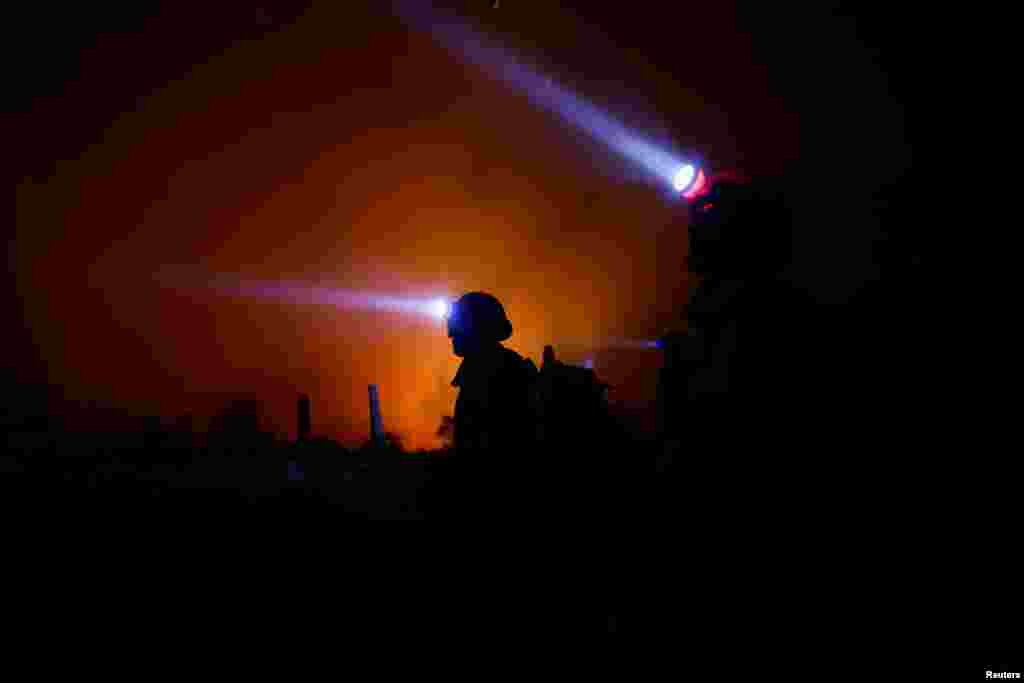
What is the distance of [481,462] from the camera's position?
272 cm

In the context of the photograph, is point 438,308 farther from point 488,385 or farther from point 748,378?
point 748,378

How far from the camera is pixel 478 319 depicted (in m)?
3.15

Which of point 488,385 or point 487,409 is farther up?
point 488,385

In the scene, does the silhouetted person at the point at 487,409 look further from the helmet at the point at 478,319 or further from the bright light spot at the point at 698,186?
the bright light spot at the point at 698,186

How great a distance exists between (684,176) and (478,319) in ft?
4.81

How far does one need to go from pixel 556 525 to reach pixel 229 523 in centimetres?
167

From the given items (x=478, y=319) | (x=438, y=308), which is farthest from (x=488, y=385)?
(x=438, y=308)

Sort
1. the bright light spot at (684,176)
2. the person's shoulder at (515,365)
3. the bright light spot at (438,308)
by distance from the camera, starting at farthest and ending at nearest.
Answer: the bright light spot at (438,308), the person's shoulder at (515,365), the bright light spot at (684,176)

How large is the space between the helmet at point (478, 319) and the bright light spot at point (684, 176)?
1259 mm

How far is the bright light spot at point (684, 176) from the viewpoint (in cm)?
261

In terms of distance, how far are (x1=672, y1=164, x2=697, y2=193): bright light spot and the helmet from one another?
126 cm

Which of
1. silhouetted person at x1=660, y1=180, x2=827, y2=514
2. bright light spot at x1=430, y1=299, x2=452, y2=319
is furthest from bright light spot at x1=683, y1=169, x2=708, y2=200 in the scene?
bright light spot at x1=430, y1=299, x2=452, y2=319

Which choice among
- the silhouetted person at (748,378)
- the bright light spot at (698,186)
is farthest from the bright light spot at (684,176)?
the silhouetted person at (748,378)

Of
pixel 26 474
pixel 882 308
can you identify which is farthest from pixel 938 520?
pixel 26 474
